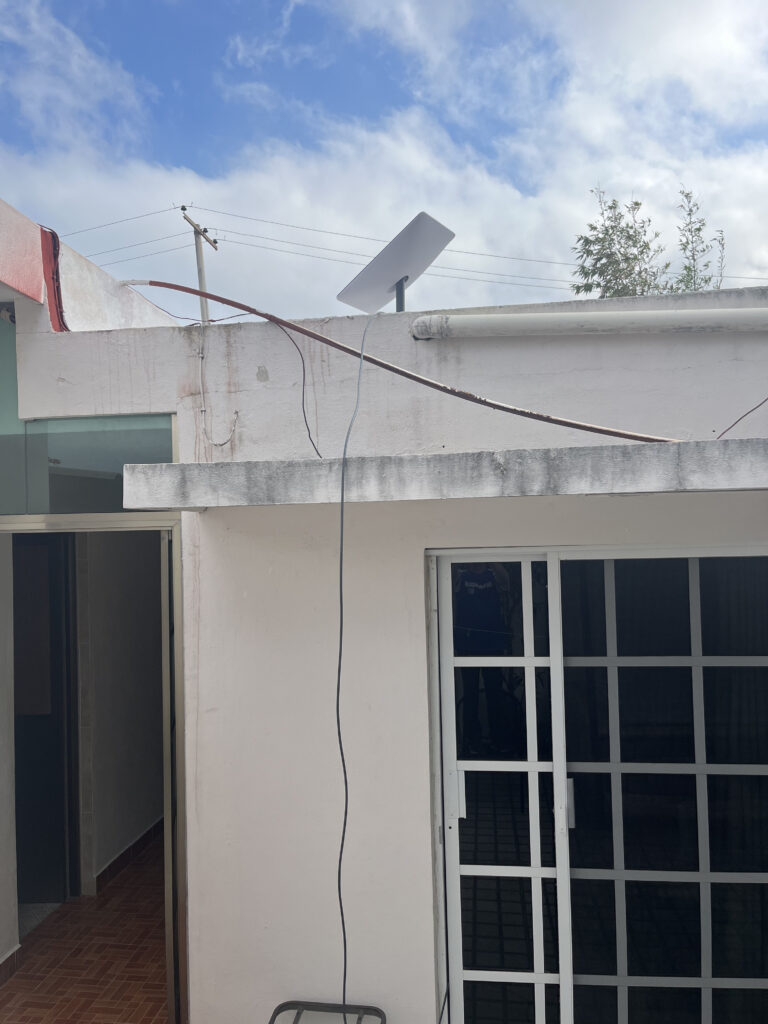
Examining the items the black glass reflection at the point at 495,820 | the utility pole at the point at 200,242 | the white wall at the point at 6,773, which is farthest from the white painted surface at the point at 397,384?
the utility pole at the point at 200,242

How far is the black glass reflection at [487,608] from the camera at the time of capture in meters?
3.98

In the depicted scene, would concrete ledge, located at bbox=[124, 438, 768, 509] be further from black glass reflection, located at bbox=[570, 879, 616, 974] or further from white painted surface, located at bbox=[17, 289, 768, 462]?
black glass reflection, located at bbox=[570, 879, 616, 974]

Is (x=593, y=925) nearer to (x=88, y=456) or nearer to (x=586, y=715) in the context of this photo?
(x=586, y=715)

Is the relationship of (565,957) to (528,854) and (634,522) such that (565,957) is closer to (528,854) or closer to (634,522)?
(528,854)

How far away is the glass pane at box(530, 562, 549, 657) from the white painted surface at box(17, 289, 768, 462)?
65cm

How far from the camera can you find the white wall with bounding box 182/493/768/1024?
12.8 feet

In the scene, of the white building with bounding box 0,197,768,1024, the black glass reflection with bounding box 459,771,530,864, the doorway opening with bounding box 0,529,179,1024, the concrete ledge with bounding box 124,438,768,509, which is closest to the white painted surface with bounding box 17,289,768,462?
the white building with bounding box 0,197,768,1024

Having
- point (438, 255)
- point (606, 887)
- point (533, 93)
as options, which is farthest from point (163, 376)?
point (533, 93)

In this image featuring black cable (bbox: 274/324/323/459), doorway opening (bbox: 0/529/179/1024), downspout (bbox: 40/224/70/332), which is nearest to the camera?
black cable (bbox: 274/324/323/459)

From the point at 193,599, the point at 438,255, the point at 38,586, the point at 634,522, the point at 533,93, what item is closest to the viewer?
the point at 634,522

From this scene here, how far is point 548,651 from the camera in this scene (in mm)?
3941

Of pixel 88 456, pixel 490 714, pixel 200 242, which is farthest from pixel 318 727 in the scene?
pixel 200 242

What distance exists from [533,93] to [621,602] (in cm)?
802

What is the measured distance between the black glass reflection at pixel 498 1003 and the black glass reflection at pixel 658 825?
0.88m
